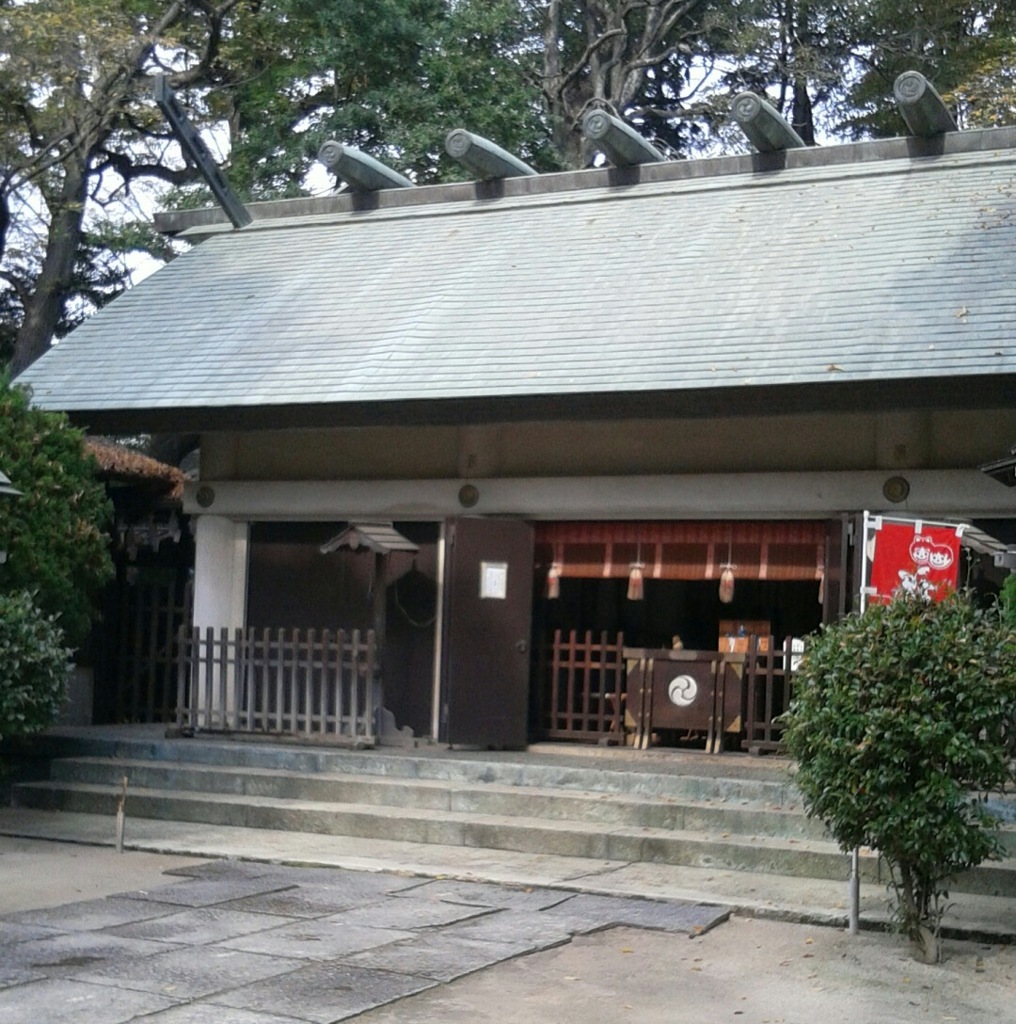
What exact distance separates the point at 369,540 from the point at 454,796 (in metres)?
2.64

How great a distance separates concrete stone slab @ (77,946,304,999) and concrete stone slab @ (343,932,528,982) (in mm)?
420

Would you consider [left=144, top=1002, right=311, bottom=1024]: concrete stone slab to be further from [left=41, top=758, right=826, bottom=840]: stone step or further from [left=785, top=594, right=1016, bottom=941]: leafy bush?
[left=41, top=758, right=826, bottom=840]: stone step

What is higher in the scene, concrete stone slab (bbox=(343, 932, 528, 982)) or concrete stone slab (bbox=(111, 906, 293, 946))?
concrete stone slab (bbox=(343, 932, 528, 982))

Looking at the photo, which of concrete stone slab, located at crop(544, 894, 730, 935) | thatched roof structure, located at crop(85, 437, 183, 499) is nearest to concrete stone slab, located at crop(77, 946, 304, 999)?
concrete stone slab, located at crop(544, 894, 730, 935)

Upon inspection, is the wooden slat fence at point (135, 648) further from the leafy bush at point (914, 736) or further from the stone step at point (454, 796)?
the leafy bush at point (914, 736)

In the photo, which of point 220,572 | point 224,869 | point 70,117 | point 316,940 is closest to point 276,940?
point 316,940

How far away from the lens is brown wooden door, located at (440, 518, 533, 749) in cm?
1300

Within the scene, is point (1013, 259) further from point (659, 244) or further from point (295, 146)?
point (295, 146)

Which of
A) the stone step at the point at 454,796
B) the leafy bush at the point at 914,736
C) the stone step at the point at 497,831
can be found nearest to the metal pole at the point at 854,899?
the leafy bush at the point at 914,736

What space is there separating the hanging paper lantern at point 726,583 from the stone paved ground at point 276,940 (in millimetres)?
4198

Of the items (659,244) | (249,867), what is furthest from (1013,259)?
(249,867)

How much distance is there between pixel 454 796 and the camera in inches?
442

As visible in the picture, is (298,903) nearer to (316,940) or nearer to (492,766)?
(316,940)

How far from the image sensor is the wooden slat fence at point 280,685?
42.1ft
